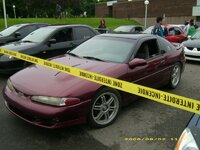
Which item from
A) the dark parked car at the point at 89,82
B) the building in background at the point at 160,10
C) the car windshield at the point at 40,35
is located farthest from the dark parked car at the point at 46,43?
the building in background at the point at 160,10

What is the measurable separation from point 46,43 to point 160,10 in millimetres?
44810

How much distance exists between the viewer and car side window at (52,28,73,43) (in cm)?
770

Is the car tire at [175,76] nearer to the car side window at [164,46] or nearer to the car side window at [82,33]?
the car side window at [164,46]

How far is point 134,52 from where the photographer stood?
470cm

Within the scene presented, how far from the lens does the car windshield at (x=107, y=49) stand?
465cm

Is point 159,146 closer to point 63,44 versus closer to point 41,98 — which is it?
point 41,98

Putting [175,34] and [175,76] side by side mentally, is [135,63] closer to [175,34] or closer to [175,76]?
[175,76]

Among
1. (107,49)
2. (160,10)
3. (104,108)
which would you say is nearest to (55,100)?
(104,108)

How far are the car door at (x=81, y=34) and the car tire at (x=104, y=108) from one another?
4221 mm

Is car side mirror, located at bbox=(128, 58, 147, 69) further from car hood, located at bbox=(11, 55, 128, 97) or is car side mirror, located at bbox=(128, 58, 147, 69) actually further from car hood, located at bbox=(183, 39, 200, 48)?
car hood, located at bbox=(183, 39, 200, 48)

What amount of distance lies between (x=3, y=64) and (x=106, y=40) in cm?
298

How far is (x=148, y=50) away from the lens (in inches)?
203

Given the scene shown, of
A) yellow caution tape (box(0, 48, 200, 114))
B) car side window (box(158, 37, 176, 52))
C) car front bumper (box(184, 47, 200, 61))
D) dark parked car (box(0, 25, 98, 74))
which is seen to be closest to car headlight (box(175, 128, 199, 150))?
yellow caution tape (box(0, 48, 200, 114))

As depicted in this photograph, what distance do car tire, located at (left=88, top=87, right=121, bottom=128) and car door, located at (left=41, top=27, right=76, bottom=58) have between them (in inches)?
145
